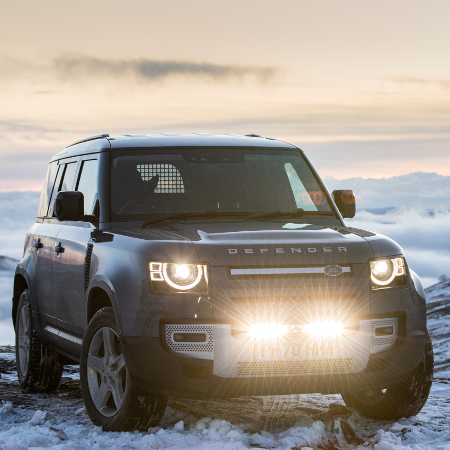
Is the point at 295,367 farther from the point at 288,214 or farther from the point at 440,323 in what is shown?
the point at 440,323

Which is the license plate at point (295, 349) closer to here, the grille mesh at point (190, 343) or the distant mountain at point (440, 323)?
the grille mesh at point (190, 343)

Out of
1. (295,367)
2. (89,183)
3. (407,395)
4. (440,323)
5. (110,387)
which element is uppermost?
(89,183)

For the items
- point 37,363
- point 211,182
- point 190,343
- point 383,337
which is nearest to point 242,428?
point 190,343

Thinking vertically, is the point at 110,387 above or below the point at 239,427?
above

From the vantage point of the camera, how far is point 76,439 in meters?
5.15

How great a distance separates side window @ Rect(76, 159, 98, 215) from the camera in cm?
620

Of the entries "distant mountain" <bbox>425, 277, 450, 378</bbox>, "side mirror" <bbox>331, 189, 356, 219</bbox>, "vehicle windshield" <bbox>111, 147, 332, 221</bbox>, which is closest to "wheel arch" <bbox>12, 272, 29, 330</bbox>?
"vehicle windshield" <bbox>111, 147, 332, 221</bbox>

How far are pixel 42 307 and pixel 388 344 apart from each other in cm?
347

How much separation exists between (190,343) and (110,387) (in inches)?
33.1

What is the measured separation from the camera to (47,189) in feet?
27.1

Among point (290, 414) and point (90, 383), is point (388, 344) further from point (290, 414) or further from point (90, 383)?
point (90, 383)

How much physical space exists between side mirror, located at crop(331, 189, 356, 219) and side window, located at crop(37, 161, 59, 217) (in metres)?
→ 2.99

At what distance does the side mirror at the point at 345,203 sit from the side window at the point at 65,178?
2.31m

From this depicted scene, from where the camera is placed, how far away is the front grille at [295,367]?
186 inches
